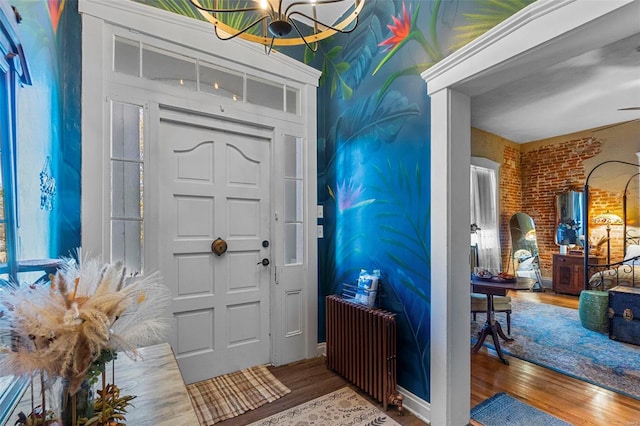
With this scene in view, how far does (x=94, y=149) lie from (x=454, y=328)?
8.47 feet

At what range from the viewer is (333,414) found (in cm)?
195

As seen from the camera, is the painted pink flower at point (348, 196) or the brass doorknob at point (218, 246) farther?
the painted pink flower at point (348, 196)

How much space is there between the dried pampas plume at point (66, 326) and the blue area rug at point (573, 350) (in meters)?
3.35

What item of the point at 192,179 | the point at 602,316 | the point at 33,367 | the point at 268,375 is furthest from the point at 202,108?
the point at 602,316

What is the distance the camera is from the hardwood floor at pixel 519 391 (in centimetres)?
194

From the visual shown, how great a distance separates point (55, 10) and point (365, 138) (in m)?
2.06

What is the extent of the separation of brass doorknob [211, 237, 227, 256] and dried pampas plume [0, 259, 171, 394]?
1.61 m

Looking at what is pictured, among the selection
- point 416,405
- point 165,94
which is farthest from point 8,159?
point 416,405

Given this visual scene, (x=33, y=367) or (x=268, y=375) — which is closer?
(x=33, y=367)

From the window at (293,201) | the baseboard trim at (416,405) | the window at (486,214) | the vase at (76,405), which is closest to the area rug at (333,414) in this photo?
the baseboard trim at (416,405)

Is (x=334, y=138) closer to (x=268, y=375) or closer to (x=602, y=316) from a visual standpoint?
(x=268, y=375)

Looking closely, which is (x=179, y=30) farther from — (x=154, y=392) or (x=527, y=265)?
(x=527, y=265)

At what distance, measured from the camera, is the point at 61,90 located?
1719mm

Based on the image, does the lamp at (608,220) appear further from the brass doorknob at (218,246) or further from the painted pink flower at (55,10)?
the painted pink flower at (55,10)
